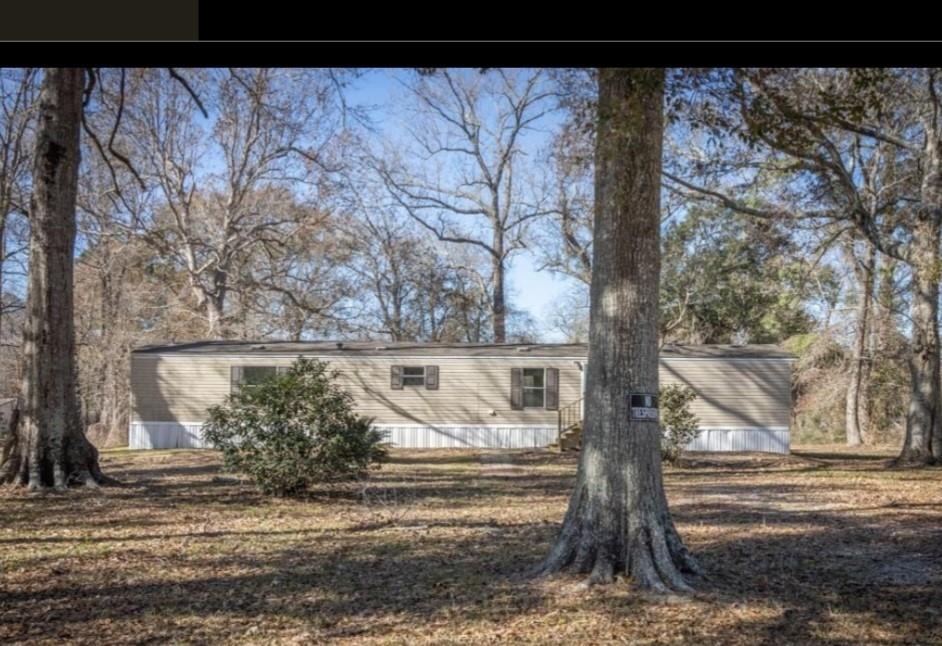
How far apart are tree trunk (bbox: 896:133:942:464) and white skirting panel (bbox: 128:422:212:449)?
13518 millimetres

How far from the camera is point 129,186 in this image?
20000mm

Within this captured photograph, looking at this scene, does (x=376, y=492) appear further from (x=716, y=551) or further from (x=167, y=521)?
(x=716, y=551)

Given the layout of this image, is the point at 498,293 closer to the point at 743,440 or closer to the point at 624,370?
the point at 743,440

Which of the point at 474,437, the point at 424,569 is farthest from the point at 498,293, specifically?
the point at 424,569

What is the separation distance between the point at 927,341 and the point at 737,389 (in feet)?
14.5

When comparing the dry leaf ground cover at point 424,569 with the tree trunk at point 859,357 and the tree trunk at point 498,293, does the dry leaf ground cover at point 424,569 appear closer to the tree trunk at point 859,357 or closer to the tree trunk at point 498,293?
the tree trunk at point 859,357

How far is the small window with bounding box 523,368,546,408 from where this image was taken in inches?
701

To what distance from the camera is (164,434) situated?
17266 millimetres

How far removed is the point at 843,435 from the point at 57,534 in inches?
Result: 820

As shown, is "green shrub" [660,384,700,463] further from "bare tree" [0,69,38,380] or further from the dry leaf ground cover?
"bare tree" [0,69,38,380]

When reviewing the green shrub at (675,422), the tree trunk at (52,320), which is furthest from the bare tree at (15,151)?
the green shrub at (675,422)

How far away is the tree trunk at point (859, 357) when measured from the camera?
18125mm

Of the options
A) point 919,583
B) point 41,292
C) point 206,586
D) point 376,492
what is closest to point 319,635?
point 206,586

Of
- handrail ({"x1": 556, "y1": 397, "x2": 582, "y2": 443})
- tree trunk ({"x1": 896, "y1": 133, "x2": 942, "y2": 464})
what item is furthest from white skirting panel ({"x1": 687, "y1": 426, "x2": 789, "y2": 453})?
tree trunk ({"x1": 896, "y1": 133, "x2": 942, "y2": 464})
